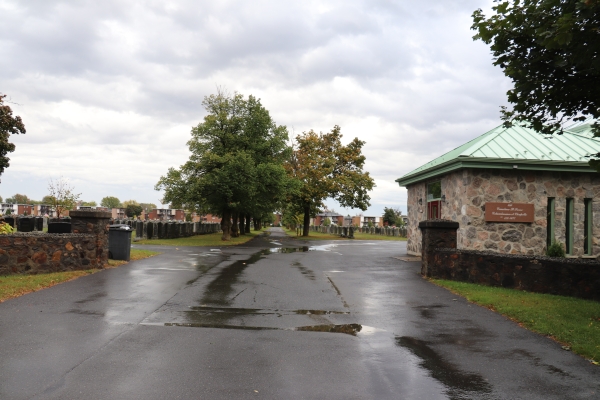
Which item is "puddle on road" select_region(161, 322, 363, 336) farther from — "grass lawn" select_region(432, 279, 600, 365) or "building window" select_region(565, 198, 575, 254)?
"building window" select_region(565, 198, 575, 254)

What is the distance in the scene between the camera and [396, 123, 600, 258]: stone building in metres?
16.5

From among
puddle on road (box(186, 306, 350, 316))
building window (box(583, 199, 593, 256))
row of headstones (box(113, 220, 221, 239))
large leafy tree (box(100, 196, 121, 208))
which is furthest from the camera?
large leafy tree (box(100, 196, 121, 208))

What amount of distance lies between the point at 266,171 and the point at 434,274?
22.5 metres

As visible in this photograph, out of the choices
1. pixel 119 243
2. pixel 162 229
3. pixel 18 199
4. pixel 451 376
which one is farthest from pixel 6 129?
pixel 18 199

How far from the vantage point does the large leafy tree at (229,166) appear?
32312 mm

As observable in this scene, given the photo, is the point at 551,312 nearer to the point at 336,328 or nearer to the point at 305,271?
the point at 336,328

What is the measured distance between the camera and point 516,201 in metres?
16.8

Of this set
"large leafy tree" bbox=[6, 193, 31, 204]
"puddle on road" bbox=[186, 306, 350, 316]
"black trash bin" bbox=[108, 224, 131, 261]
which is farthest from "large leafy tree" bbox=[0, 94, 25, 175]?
"large leafy tree" bbox=[6, 193, 31, 204]

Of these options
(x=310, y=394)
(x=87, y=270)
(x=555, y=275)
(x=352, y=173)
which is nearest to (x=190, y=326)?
(x=310, y=394)

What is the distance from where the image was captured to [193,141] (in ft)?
118

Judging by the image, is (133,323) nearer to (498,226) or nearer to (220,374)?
(220,374)

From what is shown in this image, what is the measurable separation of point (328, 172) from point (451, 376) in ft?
141

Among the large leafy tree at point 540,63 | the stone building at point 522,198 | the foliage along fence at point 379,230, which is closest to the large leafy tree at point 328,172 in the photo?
the foliage along fence at point 379,230

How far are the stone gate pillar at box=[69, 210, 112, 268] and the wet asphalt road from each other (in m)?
3.10
